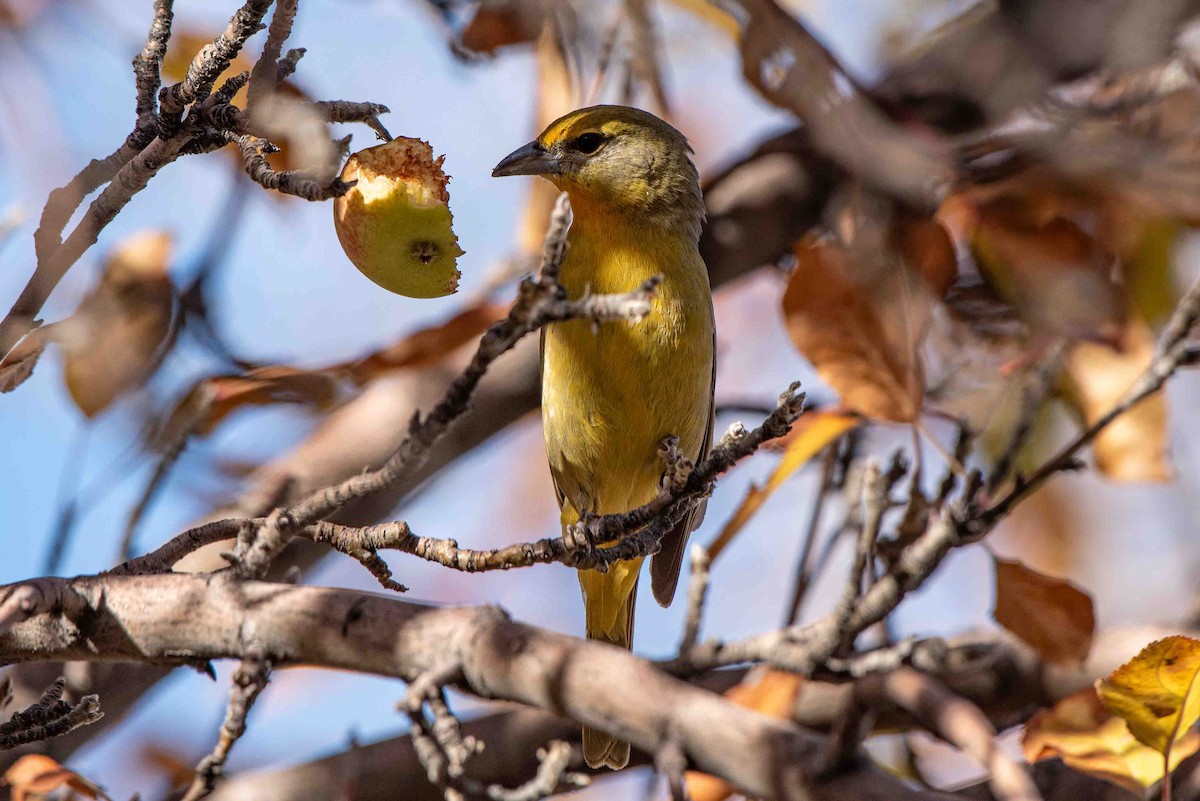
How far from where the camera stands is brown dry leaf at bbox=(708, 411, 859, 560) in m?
2.90

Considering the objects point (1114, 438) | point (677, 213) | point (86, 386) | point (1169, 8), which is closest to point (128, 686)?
point (86, 386)

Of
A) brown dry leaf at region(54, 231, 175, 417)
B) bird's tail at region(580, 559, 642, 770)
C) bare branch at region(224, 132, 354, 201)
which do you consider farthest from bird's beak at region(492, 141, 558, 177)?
bare branch at region(224, 132, 354, 201)

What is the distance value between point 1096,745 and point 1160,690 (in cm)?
35

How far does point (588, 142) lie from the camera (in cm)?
357

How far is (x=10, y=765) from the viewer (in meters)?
2.45

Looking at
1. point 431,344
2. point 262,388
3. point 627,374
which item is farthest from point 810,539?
point 262,388

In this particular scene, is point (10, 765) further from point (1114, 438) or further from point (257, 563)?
point (1114, 438)

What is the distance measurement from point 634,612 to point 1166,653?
6.89ft

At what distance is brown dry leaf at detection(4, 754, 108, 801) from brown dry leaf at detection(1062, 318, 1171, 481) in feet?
8.56

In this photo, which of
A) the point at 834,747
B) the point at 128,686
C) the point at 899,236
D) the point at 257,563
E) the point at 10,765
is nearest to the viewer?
the point at 834,747

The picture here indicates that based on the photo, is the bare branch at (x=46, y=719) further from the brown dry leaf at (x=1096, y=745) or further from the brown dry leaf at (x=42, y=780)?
the brown dry leaf at (x=1096, y=745)

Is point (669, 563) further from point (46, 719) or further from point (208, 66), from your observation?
point (208, 66)

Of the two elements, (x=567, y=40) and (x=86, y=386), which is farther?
(x=567, y=40)

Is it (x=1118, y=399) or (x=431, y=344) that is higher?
(x=431, y=344)
